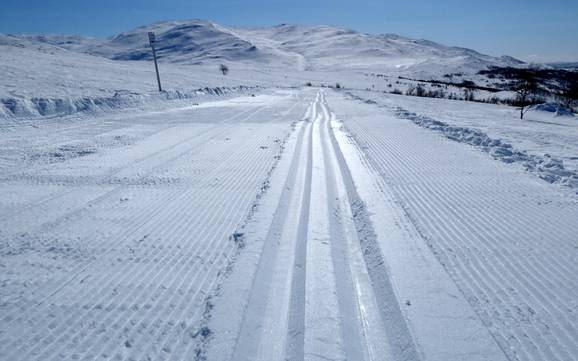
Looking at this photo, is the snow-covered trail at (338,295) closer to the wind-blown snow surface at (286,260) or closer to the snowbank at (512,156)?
the wind-blown snow surface at (286,260)

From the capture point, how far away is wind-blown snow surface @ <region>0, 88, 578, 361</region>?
99.1 inches

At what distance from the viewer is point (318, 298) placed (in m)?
2.94

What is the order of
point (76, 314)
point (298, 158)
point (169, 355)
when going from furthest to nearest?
point (298, 158) < point (76, 314) < point (169, 355)

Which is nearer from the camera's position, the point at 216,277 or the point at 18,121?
the point at 216,277

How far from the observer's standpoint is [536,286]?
3.02 metres

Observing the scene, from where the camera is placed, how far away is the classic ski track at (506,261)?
2.52 metres

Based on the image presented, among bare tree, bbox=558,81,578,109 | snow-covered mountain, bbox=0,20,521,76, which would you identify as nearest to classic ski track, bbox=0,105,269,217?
bare tree, bbox=558,81,578,109

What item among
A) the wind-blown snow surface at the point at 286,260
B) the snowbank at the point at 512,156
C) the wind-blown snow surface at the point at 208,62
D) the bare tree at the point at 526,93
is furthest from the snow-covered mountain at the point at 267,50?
the wind-blown snow surface at the point at 286,260

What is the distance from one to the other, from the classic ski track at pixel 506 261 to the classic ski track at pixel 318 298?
2.39ft

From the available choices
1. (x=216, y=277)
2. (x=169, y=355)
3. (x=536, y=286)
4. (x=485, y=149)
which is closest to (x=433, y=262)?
(x=536, y=286)

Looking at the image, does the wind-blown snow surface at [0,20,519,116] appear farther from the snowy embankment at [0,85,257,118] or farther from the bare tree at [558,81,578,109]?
the bare tree at [558,81,578,109]

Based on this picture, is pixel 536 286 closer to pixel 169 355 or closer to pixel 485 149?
pixel 169 355

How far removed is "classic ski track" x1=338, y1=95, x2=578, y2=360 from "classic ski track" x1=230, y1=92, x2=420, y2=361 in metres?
0.73

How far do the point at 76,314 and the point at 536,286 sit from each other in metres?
3.72
